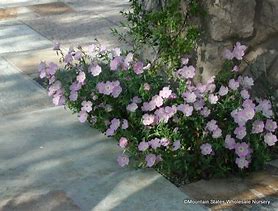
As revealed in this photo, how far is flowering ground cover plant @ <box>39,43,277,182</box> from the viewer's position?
3.47m

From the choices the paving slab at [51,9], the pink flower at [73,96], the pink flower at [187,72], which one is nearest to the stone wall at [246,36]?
the pink flower at [187,72]

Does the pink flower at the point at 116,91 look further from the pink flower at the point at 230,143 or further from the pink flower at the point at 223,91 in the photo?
the pink flower at the point at 230,143

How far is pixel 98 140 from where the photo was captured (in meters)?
4.10

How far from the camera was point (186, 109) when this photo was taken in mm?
3512

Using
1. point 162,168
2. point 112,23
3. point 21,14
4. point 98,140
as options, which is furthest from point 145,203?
point 21,14

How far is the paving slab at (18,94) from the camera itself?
473 cm

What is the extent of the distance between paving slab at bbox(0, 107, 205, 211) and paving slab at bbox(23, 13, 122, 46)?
2376 mm

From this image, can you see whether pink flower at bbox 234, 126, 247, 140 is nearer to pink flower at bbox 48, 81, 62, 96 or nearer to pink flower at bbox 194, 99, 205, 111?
pink flower at bbox 194, 99, 205, 111

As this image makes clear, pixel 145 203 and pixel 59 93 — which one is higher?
pixel 59 93

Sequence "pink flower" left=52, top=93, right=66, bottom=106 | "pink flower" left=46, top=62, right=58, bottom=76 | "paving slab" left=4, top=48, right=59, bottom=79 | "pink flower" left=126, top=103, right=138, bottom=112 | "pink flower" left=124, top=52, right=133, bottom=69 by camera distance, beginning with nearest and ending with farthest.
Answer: "pink flower" left=126, top=103, right=138, bottom=112 < "pink flower" left=124, top=52, right=133, bottom=69 < "pink flower" left=52, top=93, right=66, bottom=106 < "pink flower" left=46, top=62, right=58, bottom=76 < "paving slab" left=4, top=48, right=59, bottom=79

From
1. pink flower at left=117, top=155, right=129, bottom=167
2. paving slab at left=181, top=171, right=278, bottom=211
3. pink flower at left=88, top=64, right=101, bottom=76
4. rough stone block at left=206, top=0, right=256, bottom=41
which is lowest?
paving slab at left=181, top=171, right=278, bottom=211

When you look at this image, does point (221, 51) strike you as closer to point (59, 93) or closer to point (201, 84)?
point (201, 84)

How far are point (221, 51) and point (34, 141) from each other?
1.50 meters

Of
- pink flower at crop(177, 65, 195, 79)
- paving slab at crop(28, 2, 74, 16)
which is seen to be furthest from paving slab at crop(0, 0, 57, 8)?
pink flower at crop(177, 65, 195, 79)
